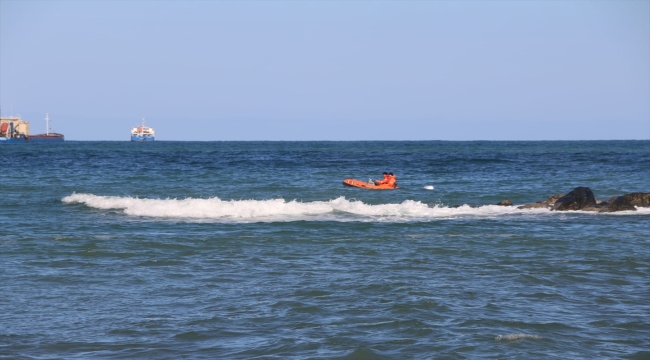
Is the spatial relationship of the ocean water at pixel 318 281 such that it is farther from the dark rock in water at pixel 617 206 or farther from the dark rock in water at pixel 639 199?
the dark rock in water at pixel 639 199

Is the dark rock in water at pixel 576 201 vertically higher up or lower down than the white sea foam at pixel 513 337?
higher up

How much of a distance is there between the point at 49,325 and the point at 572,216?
15.9 meters

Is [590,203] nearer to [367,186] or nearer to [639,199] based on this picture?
[639,199]

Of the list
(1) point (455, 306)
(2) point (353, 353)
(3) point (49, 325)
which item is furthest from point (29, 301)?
(1) point (455, 306)

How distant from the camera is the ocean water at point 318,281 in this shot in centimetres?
881

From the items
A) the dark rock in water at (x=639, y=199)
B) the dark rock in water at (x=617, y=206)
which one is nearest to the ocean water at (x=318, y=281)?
the dark rock in water at (x=617, y=206)

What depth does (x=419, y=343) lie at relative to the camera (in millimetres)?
8789

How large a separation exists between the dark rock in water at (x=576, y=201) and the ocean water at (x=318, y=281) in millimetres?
734
